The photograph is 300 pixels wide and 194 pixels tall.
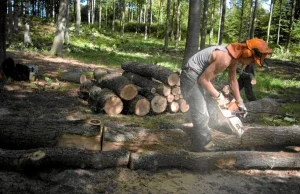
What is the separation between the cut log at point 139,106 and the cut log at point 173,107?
0.73m

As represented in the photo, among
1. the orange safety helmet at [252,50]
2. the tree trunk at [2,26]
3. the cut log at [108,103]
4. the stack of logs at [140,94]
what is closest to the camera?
the orange safety helmet at [252,50]

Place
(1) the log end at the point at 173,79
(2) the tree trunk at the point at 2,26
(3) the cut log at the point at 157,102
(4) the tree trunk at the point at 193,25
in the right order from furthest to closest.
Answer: (4) the tree trunk at the point at 193,25
(2) the tree trunk at the point at 2,26
(1) the log end at the point at 173,79
(3) the cut log at the point at 157,102

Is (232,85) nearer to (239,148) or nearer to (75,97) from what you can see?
(239,148)

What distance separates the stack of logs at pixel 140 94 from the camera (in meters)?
7.74

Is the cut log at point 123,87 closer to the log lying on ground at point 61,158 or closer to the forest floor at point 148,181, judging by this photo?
the log lying on ground at point 61,158

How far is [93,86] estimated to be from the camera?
885 centimetres

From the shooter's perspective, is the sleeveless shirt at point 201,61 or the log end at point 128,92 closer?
the sleeveless shirt at point 201,61

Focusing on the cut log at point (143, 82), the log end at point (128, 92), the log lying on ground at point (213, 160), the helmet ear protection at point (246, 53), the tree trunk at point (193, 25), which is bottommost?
the log lying on ground at point (213, 160)

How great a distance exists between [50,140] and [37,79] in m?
6.49

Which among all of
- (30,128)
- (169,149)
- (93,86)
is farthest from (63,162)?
(93,86)

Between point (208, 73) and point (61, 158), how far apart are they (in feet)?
8.23

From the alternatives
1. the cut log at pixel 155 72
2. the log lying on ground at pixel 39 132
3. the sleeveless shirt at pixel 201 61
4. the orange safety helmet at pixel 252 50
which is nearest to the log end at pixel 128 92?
the cut log at pixel 155 72

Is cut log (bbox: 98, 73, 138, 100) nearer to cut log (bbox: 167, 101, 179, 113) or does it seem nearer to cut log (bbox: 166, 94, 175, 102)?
cut log (bbox: 166, 94, 175, 102)

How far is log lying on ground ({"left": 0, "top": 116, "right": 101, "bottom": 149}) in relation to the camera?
4734 millimetres
